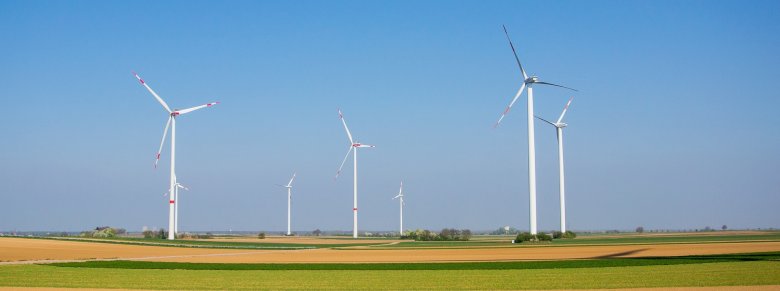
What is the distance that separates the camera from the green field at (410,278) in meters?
34.2

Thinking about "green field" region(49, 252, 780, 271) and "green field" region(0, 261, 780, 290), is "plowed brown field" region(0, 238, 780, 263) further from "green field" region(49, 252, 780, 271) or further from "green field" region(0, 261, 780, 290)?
"green field" region(0, 261, 780, 290)

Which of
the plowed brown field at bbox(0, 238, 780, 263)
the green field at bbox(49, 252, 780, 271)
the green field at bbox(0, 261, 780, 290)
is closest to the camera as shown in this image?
the green field at bbox(0, 261, 780, 290)

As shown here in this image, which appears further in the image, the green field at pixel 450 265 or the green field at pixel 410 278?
the green field at pixel 450 265

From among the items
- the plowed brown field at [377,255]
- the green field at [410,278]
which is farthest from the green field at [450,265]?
the plowed brown field at [377,255]

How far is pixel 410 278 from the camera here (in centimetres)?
3938

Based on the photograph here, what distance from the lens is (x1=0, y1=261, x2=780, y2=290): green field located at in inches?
1348

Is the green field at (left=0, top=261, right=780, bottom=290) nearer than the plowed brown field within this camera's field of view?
Yes

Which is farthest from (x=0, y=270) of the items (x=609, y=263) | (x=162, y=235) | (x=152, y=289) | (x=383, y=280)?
(x=162, y=235)

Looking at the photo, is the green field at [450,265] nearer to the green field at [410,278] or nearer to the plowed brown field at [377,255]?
the green field at [410,278]

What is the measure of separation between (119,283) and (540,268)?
2173cm

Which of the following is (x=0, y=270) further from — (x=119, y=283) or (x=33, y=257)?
(x=33, y=257)

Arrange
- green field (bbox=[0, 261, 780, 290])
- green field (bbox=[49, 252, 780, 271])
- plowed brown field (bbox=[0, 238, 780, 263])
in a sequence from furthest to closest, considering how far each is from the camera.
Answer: plowed brown field (bbox=[0, 238, 780, 263])
green field (bbox=[49, 252, 780, 271])
green field (bbox=[0, 261, 780, 290])

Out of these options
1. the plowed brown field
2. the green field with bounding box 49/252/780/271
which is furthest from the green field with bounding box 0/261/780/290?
the plowed brown field

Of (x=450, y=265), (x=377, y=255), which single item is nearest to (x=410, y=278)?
(x=450, y=265)
